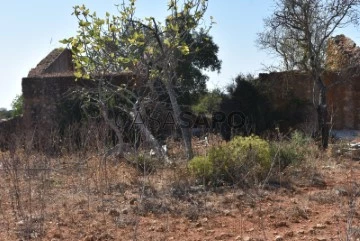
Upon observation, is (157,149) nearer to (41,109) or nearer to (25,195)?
(25,195)

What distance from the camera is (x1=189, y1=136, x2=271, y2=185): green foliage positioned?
562cm

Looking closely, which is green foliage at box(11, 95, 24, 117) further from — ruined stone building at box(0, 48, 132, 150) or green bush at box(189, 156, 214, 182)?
green bush at box(189, 156, 214, 182)

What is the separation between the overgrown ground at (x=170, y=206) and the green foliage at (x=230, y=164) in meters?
0.18

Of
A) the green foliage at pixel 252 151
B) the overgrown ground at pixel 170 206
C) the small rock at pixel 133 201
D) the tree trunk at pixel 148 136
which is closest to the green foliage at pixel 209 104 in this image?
the tree trunk at pixel 148 136

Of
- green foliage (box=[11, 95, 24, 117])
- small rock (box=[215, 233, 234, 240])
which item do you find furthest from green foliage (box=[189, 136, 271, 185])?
green foliage (box=[11, 95, 24, 117])

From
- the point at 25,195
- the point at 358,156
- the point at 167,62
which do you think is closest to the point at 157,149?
the point at 167,62

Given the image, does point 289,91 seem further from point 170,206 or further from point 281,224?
point 281,224

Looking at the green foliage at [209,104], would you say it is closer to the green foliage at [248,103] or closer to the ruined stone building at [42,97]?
the green foliage at [248,103]

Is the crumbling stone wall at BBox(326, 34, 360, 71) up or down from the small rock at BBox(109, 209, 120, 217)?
up

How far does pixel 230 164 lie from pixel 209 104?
24.4 ft

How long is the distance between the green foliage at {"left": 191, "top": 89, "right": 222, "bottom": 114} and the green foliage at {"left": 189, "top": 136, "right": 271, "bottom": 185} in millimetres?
6343

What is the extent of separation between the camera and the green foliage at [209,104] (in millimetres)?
12555

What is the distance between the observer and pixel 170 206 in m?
4.76

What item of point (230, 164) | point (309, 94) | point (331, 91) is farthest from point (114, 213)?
point (331, 91)
